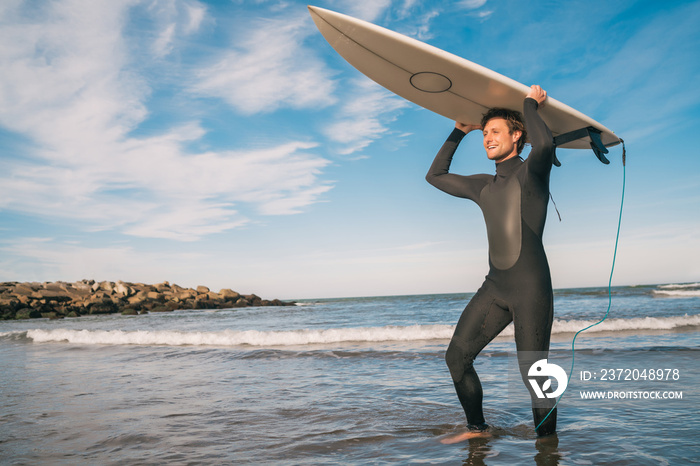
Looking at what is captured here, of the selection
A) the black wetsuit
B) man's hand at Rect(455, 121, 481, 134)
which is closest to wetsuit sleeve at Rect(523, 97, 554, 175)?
the black wetsuit

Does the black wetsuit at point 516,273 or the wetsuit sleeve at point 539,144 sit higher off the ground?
the wetsuit sleeve at point 539,144

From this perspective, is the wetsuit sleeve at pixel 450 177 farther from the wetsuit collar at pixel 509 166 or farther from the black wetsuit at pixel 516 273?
the wetsuit collar at pixel 509 166

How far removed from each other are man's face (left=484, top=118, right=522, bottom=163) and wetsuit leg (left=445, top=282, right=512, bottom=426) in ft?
2.90

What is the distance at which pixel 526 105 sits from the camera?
2.66 metres

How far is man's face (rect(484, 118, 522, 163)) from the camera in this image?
2.89 meters

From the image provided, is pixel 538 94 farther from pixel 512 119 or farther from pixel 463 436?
pixel 463 436

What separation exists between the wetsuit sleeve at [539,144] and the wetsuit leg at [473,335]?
835 mm

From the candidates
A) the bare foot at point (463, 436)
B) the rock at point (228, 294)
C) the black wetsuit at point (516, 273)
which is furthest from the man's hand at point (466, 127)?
the rock at point (228, 294)

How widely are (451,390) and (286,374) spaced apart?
7.71 feet

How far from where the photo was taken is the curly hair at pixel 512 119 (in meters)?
2.95

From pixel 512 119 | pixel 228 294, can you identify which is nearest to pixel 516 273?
pixel 512 119

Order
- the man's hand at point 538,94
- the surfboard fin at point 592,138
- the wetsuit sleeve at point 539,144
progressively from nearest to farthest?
the wetsuit sleeve at point 539,144, the man's hand at point 538,94, the surfboard fin at point 592,138

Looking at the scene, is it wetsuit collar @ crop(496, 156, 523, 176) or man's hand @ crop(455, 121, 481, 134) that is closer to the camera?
wetsuit collar @ crop(496, 156, 523, 176)

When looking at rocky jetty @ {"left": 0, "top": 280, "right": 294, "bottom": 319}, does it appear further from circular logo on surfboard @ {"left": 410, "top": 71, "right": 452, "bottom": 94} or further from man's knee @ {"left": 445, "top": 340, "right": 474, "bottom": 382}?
man's knee @ {"left": 445, "top": 340, "right": 474, "bottom": 382}
